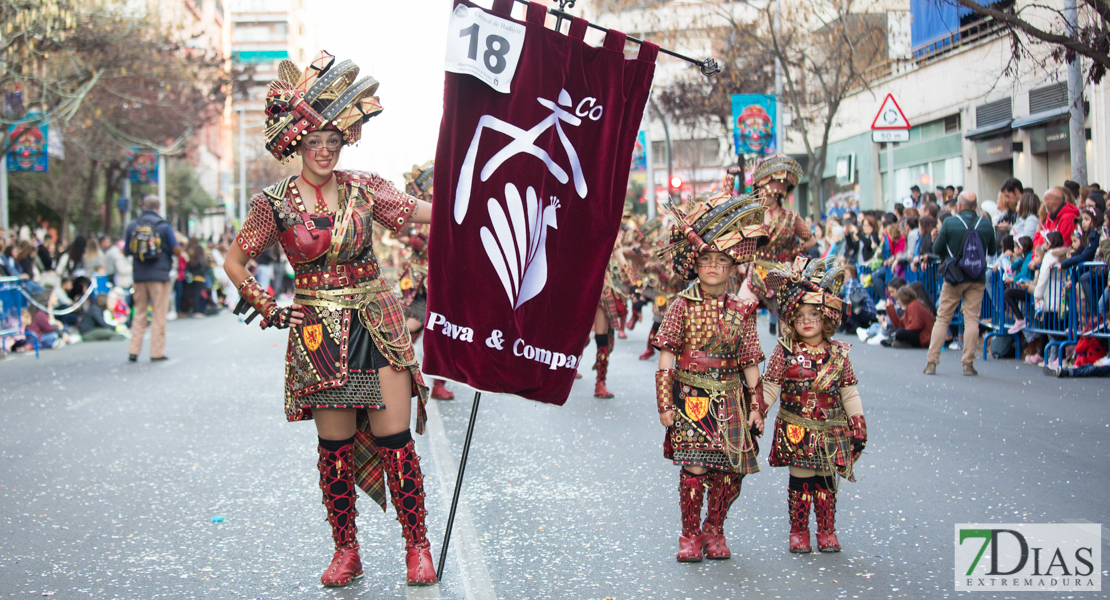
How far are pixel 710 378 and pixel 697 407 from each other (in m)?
0.15

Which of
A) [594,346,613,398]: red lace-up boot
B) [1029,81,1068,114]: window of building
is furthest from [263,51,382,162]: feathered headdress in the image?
[1029,81,1068,114]: window of building

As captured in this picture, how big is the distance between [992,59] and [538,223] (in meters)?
23.2

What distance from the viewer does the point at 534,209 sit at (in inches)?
174

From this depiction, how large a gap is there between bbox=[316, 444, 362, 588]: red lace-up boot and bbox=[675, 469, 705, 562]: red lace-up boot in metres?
1.46

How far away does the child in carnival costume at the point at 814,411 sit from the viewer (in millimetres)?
4980

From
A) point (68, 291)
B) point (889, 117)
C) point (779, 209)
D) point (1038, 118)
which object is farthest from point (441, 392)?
point (1038, 118)

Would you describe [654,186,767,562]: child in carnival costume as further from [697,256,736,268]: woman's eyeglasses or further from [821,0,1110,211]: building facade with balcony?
[821,0,1110,211]: building facade with balcony

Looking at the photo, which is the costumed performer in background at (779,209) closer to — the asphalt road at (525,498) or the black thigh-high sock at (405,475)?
the asphalt road at (525,498)

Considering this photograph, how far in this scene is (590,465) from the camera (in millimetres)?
7117

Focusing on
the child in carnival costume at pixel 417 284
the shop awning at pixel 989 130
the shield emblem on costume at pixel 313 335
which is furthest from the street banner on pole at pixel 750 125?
the shield emblem on costume at pixel 313 335

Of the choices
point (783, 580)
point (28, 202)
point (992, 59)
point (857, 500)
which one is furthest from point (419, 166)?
point (28, 202)

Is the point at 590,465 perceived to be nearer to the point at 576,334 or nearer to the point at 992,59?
the point at 576,334

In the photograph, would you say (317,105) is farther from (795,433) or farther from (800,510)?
(800,510)
